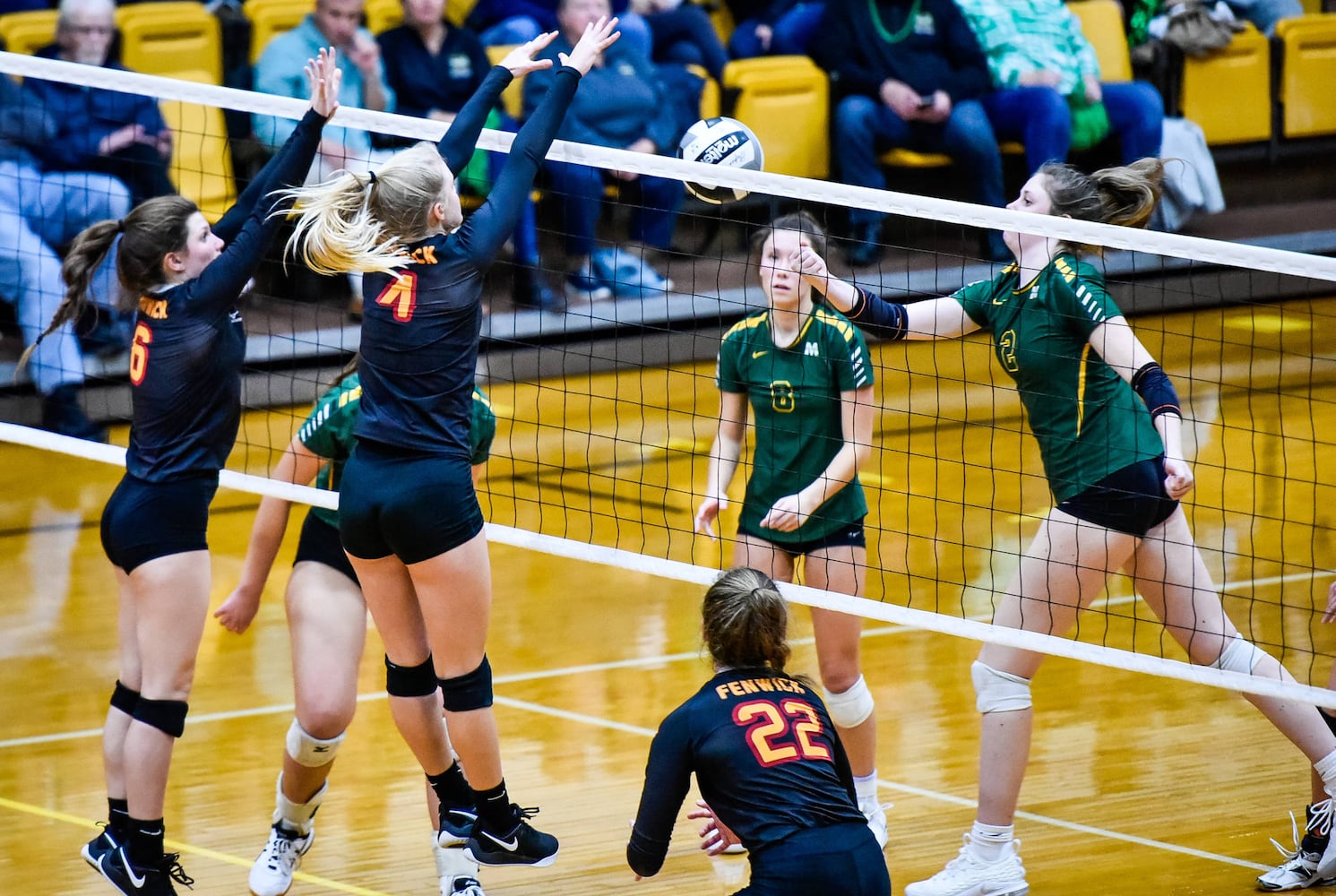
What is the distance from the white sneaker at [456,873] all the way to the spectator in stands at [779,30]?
770 cm

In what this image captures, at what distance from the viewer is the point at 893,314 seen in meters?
5.08

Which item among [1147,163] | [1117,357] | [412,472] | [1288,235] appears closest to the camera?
[412,472]

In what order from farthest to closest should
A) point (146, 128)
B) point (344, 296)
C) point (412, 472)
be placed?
point (344, 296) → point (146, 128) → point (412, 472)

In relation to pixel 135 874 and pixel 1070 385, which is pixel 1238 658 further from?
pixel 135 874

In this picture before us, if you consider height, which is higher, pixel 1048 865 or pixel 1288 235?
pixel 1288 235

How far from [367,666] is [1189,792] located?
124 inches

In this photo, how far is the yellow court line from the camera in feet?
16.5

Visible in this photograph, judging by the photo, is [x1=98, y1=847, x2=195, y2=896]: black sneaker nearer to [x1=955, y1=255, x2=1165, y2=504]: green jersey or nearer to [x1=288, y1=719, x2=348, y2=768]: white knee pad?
[x1=288, y1=719, x2=348, y2=768]: white knee pad

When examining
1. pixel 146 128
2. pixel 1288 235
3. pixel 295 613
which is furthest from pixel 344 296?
pixel 1288 235

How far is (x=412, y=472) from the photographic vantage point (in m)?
4.21

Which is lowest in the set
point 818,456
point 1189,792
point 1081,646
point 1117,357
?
point 1189,792

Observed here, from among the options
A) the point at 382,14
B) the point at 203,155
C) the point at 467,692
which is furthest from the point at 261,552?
the point at 382,14

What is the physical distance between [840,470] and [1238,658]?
128 cm

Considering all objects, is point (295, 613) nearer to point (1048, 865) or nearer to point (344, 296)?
point (1048, 865)
